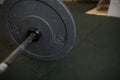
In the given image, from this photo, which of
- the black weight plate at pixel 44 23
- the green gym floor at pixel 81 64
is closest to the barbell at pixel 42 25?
the black weight plate at pixel 44 23

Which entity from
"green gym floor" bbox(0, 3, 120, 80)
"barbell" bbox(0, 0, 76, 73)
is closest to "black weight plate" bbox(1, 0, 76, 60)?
"barbell" bbox(0, 0, 76, 73)

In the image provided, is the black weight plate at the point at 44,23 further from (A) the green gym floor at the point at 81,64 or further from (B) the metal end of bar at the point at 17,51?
(A) the green gym floor at the point at 81,64

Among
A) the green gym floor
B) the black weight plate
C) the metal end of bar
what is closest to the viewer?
the metal end of bar

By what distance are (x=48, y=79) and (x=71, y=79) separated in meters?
0.24

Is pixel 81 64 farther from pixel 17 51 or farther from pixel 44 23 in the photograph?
pixel 17 51

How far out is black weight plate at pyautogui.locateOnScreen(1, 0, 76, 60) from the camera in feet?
3.11

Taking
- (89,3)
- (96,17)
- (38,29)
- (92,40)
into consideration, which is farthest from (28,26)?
(89,3)

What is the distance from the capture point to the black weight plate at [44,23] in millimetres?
948

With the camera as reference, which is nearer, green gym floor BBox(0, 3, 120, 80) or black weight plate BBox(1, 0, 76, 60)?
black weight plate BBox(1, 0, 76, 60)

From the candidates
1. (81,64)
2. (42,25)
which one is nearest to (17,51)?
(42,25)

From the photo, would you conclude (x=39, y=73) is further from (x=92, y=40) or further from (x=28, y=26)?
(x=92, y=40)

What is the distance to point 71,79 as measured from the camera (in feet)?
5.70

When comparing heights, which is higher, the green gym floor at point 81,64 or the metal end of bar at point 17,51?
the metal end of bar at point 17,51

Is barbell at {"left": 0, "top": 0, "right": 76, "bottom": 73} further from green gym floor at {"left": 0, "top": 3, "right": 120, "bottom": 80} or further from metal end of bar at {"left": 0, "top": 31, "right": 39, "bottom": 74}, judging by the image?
green gym floor at {"left": 0, "top": 3, "right": 120, "bottom": 80}
